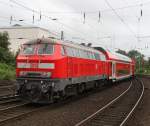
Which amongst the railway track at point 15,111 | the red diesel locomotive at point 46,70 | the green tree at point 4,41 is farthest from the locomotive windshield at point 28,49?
the green tree at point 4,41

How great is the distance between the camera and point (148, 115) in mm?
14117

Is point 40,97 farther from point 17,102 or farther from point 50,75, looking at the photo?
point 17,102

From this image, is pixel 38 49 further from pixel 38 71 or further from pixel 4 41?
pixel 4 41

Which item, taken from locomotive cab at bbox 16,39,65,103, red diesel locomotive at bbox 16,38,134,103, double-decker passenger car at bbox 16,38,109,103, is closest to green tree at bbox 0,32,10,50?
red diesel locomotive at bbox 16,38,134,103

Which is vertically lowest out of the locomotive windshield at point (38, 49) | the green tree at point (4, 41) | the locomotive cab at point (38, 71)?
the locomotive cab at point (38, 71)

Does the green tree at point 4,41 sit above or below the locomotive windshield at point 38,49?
above

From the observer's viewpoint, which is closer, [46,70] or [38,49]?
[46,70]

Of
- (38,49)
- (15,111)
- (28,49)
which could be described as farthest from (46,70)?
(15,111)

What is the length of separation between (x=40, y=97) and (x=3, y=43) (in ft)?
128

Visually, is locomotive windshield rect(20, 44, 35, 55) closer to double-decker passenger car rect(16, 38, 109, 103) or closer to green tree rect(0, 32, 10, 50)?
double-decker passenger car rect(16, 38, 109, 103)

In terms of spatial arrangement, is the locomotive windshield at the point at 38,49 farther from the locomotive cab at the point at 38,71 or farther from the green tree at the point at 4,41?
the green tree at the point at 4,41

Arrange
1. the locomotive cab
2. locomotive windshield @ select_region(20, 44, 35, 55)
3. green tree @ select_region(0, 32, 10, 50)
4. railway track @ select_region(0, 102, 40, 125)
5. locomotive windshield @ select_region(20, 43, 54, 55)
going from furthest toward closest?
1. green tree @ select_region(0, 32, 10, 50)
2. locomotive windshield @ select_region(20, 44, 35, 55)
3. locomotive windshield @ select_region(20, 43, 54, 55)
4. the locomotive cab
5. railway track @ select_region(0, 102, 40, 125)

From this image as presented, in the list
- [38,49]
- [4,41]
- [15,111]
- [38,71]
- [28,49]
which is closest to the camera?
[15,111]

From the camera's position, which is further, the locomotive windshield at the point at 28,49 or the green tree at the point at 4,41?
the green tree at the point at 4,41
